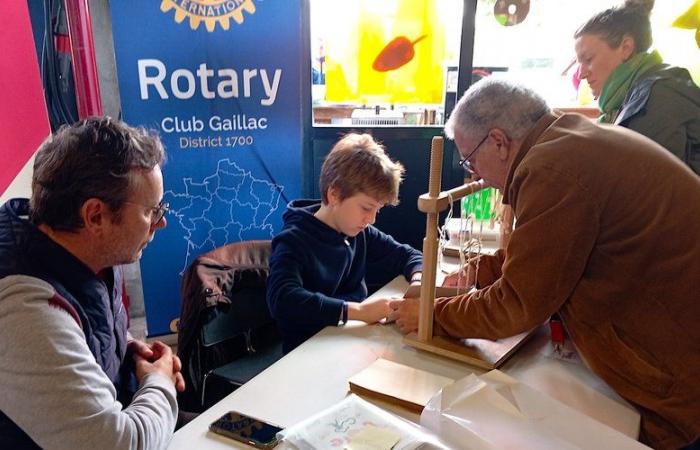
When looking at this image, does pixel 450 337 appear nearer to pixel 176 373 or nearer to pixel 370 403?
pixel 370 403

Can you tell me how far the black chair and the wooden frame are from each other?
61 centimetres

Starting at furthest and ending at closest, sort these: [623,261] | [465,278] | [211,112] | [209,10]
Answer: [211,112], [209,10], [465,278], [623,261]

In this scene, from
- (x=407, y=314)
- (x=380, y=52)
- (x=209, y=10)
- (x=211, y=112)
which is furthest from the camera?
(x=380, y=52)

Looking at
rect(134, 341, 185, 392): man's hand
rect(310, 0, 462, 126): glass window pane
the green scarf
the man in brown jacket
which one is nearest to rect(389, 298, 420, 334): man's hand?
the man in brown jacket

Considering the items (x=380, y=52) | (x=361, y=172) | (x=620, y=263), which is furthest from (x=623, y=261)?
(x=380, y=52)

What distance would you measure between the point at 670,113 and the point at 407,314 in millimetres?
1197

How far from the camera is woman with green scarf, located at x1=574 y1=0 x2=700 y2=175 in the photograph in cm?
168

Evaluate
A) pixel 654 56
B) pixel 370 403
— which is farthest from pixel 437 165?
pixel 654 56

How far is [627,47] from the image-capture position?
185 centimetres

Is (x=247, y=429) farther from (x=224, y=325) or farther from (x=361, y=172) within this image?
(x=361, y=172)

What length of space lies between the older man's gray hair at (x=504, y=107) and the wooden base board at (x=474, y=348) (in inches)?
19.0

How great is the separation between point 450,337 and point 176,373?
624 mm

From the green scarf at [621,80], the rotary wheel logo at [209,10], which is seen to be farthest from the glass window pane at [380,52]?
the green scarf at [621,80]

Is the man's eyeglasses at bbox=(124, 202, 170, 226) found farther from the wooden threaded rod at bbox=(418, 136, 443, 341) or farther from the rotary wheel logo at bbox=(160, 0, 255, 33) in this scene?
the rotary wheel logo at bbox=(160, 0, 255, 33)
